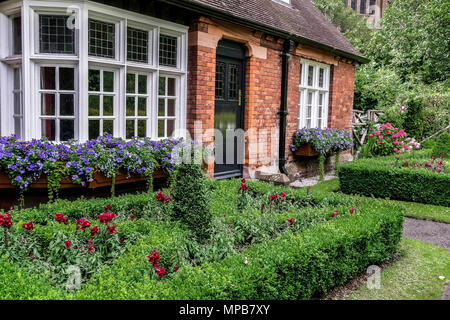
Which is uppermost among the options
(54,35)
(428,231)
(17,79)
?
(54,35)

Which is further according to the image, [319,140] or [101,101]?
[319,140]

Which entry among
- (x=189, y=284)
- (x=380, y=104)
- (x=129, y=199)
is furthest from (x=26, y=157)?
(x=380, y=104)

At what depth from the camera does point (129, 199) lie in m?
6.15

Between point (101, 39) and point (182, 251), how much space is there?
4.16 m

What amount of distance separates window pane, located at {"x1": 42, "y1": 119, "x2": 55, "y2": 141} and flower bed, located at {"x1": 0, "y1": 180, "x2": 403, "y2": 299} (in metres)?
1.46

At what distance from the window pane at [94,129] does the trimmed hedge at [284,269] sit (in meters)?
3.45

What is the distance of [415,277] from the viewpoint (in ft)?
17.1

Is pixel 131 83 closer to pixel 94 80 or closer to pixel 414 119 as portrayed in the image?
pixel 94 80

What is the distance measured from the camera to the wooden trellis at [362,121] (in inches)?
699

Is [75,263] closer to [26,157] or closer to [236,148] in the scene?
[26,157]

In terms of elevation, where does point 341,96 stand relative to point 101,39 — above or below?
below

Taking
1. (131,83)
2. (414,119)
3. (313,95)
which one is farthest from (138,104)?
(414,119)

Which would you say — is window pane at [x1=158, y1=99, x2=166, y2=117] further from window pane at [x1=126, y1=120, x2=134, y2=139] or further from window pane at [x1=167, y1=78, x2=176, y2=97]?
window pane at [x1=126, y1=120, x2=134, y2=139]

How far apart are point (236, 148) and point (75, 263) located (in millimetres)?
6457
